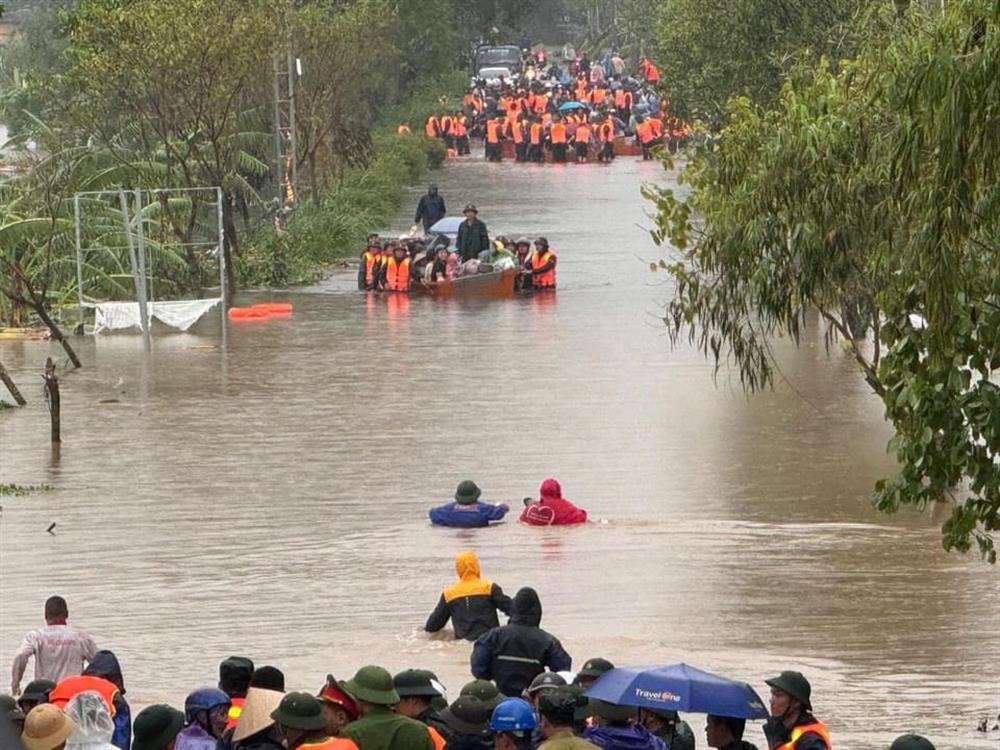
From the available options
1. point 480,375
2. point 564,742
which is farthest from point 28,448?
point 564,742

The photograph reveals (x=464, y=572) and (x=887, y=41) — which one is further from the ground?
(x=887, y=41)

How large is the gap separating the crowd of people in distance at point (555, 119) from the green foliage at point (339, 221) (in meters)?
4.43

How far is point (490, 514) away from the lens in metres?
22.0

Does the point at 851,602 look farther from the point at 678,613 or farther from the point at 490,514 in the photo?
the point at 490,514

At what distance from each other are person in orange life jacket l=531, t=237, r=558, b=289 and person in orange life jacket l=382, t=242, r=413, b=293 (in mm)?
2063

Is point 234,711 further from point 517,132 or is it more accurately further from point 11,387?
point 517,132

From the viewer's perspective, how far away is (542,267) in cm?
4216

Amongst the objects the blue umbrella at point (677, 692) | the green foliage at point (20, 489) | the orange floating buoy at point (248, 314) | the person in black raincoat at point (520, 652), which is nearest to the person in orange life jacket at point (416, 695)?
the blue umbrella at point (677, 692)

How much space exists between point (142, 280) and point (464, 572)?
20.3 m

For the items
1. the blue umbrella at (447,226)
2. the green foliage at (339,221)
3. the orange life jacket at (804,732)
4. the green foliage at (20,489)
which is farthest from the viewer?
the blue umbrella at (447,226)

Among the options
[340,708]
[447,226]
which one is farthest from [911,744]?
[447,226]

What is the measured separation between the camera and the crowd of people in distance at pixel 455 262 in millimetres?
42094

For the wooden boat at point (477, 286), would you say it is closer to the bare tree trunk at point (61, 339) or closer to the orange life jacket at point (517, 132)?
the bare tree trunk at point (61, 339)

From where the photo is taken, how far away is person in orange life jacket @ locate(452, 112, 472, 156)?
71.4 m
